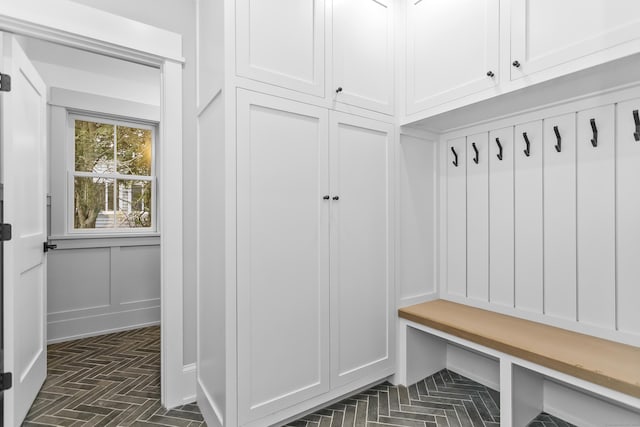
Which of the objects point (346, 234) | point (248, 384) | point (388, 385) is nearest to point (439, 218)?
point (346, 234)

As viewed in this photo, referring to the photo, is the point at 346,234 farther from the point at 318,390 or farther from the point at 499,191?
the point at 499,191

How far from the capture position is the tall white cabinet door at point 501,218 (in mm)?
2068

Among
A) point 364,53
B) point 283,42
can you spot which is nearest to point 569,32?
point 364,53

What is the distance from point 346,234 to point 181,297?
1151 millimetres

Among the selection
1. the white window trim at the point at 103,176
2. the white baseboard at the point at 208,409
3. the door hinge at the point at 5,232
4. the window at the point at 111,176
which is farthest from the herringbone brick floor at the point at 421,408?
the window at the point at 111,176

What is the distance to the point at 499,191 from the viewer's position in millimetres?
2121

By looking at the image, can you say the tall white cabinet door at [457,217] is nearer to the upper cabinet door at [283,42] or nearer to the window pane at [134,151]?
the upper cabinet door at [283,42]

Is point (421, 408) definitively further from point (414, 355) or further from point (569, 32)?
point (569, 32)

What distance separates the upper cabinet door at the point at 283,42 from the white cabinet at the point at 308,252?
0.13 m

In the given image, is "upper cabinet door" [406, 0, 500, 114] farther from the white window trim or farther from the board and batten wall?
the white window trim

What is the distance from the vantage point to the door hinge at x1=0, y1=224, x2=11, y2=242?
169cm

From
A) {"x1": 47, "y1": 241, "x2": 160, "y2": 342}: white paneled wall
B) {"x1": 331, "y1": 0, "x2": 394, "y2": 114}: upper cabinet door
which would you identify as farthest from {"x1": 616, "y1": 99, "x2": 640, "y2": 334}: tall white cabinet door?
{"x1": 47, "y1": 241, "x2": 160, "y2": 342}: white paneled wall

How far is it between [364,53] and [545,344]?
6.31 feet

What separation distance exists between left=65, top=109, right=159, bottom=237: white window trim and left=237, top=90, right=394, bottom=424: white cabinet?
261 cm
